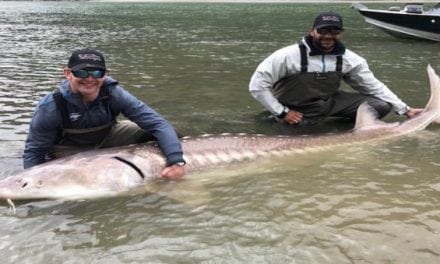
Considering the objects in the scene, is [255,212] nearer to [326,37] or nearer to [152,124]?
[152,124]

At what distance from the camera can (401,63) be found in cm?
1329

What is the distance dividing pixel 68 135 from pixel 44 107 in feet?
1.41

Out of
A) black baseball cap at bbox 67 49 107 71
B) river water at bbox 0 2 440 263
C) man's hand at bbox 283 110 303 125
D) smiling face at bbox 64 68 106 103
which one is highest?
black baseball cap at bbox 67 49 107 71

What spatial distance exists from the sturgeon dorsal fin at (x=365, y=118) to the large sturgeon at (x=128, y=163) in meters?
0.16

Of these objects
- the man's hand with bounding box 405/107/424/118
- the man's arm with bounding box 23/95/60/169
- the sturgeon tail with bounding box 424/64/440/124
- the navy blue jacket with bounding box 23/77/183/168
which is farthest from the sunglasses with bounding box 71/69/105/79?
the sturgeon tail with bounding box 424/64/440/124

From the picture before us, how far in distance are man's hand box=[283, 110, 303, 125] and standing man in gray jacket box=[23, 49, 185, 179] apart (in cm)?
207

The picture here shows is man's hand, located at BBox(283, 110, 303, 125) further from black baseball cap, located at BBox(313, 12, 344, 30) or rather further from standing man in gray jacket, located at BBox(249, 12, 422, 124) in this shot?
black baseball cap, located at BBox(313, 12, 344, 30)

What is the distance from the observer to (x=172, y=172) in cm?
489

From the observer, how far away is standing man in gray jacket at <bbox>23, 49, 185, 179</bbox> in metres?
4.64

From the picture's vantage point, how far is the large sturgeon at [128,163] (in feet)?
14.9

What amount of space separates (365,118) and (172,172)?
2636 millimetres

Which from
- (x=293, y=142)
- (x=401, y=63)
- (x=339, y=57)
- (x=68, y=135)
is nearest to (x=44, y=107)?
(x=68, y=135)

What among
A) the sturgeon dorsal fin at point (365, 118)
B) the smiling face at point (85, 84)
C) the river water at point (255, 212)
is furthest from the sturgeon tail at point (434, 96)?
the smiling face at point (85, 84)

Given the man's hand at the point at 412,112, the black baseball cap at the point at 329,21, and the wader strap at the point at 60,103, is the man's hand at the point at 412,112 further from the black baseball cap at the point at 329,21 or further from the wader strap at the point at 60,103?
the wader strap at the point at 60,103
